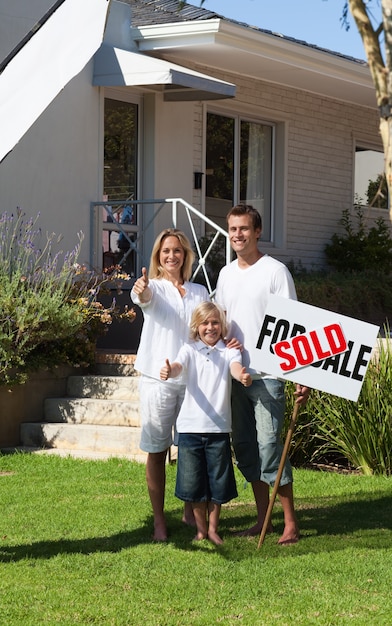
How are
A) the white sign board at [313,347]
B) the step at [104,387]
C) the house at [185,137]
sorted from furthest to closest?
the house at [185,137], the step at [104,387], the white sign board at [313,347]

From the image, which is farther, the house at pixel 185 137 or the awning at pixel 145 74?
the house at pixel 185 137

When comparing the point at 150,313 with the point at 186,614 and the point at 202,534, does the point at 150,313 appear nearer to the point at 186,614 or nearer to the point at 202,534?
the point at 202,534

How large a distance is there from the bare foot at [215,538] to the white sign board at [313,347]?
1.01 meters

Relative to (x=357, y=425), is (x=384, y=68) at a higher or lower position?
higher

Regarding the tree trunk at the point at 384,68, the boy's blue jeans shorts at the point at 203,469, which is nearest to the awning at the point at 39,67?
the boy's blue jeans shorts at the point at 203,469

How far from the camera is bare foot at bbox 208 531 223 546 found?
19.8 feet

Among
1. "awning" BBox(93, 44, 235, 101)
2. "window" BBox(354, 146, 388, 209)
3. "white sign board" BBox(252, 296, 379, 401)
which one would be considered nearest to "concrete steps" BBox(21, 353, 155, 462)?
"white sign board" BBox(252, 296, 379, 401)

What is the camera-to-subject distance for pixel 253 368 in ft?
19.4

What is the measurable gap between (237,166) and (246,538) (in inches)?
340

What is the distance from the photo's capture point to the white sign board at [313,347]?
19.0 ft

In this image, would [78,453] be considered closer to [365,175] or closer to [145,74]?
[145,74]

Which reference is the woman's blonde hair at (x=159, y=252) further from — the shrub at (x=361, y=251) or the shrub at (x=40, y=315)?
the shrub at (x=361, y=251)

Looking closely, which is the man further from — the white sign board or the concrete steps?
the concrete steps

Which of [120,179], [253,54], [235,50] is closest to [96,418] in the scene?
[120,179]
